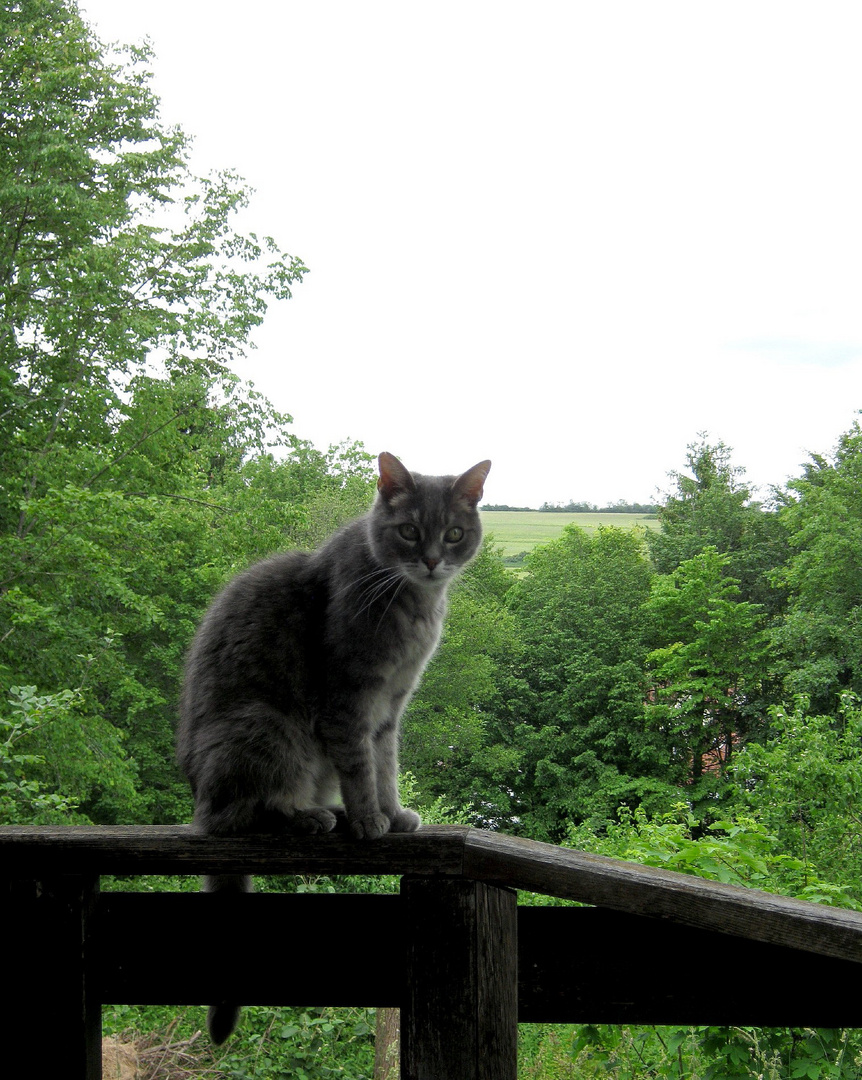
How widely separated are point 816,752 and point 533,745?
11.6 meters

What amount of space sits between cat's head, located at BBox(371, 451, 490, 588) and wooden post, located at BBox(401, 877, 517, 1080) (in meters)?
0.70

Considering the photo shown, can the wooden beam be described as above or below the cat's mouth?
below

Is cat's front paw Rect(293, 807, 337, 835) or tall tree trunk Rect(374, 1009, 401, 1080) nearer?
cat's front paw Rect(293, 807, 337, 835)

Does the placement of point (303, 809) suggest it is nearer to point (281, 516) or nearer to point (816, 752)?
point (816, 752)

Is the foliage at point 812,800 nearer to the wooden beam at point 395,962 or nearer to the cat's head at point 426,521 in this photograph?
the cat's head at point 426,521

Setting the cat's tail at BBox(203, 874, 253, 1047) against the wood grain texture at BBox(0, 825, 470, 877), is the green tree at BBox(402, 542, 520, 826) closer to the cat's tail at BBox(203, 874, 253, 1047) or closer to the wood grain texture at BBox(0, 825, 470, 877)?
the cat's tail at BBox(203, 874, 253, 1047)

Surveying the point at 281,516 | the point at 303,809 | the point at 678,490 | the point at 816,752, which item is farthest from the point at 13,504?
the point at 678,490

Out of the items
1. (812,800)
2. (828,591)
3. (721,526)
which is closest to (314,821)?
(812,800)

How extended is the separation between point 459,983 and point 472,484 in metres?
1.00

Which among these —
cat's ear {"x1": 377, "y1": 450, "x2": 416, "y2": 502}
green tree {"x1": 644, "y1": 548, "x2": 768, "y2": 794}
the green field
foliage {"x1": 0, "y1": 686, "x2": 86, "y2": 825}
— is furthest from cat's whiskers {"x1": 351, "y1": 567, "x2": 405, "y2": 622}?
the green field

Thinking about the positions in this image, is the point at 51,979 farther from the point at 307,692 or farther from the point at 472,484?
the point at 472,484

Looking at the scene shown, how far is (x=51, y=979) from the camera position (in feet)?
2.89

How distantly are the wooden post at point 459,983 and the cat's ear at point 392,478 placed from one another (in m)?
0.89

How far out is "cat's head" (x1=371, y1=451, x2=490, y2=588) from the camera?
59.8 inches
